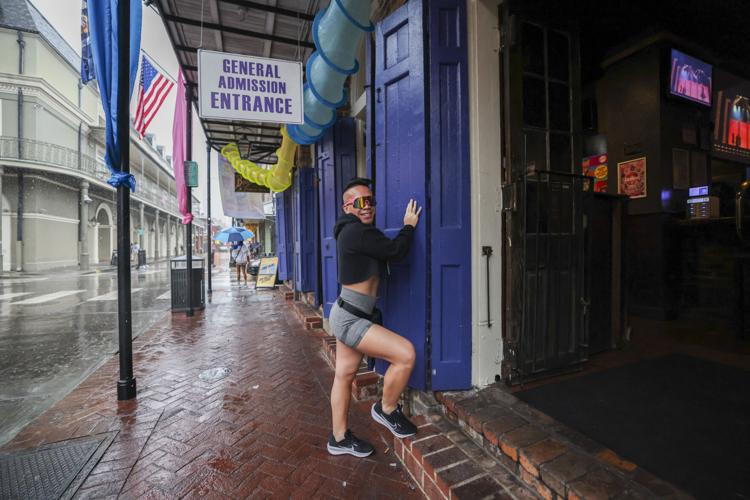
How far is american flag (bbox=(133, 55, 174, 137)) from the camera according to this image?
519 centimetres

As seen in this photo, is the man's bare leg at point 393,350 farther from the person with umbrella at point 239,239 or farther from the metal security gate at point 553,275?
the person with umbrella at point 239,239

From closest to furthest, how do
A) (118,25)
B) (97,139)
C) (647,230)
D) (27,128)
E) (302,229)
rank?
(118,25)
(647,230)
(302,229)
(27,128)
(97,139)

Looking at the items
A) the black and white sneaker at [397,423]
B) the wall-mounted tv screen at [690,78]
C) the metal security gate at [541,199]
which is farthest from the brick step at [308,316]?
the wall-mounted tv screen at [690,78]

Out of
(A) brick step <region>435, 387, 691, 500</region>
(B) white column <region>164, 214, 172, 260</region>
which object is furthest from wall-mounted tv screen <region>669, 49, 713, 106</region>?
(B) white column <region>164, 214, 172, 260</region>

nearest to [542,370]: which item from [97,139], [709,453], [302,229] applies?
[709,453]

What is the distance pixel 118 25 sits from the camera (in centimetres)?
329

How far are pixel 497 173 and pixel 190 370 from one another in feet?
13.8

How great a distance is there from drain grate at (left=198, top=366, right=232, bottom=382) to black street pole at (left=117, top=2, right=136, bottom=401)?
0.69 meters

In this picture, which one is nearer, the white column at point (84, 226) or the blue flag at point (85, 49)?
the blue flag at point (85, 49)

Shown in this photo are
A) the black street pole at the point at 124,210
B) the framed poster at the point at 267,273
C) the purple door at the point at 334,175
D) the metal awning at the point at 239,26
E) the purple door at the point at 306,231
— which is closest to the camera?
the black street pole at the point at 124,210

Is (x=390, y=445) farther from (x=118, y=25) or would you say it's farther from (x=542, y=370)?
(x=118, y=25)

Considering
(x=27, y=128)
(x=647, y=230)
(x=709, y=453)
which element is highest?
(x=27, y=128)

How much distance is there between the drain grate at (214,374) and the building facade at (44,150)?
78.5 ft

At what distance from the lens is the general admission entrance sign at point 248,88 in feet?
12.1
